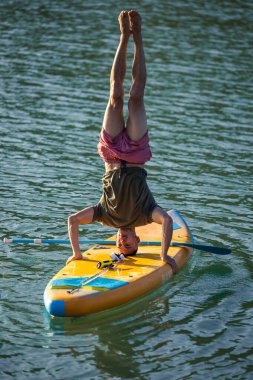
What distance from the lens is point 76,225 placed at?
11711mm

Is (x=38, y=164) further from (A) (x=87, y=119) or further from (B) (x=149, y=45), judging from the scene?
(B) (x=149, y=45)

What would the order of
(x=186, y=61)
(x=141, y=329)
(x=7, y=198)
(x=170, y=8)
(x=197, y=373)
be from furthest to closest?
1. (x=170, y=8)
2. (x=186, y=61)
3. (x=7, y=198)
4. (x=141, y=329)
5. (x=197, y=373)

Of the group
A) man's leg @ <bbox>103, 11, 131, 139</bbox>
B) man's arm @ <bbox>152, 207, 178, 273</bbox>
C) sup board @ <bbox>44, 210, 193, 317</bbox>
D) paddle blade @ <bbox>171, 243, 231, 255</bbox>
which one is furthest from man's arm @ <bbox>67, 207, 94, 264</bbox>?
paddle blade @ <bbox>171, 243, 231, 255</bbox>

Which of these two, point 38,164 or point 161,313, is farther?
point 38,164

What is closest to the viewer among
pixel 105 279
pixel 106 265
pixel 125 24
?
pixel 105 279

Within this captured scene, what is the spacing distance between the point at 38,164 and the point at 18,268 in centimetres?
442

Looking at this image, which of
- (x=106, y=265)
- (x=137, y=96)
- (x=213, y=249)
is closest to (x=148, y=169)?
(x=213, y=249)

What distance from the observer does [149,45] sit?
2405 centimetres

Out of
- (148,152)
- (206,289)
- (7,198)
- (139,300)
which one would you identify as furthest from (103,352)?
(7,198)

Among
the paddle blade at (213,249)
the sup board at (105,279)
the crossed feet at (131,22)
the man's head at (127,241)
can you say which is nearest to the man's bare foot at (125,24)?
the crossed feet at (131,22)

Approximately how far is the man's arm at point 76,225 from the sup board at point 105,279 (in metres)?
0.12

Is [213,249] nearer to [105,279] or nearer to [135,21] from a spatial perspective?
[105,279]

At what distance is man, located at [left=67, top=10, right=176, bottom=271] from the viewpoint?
11.7 metres

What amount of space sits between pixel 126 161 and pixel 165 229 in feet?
3.44
